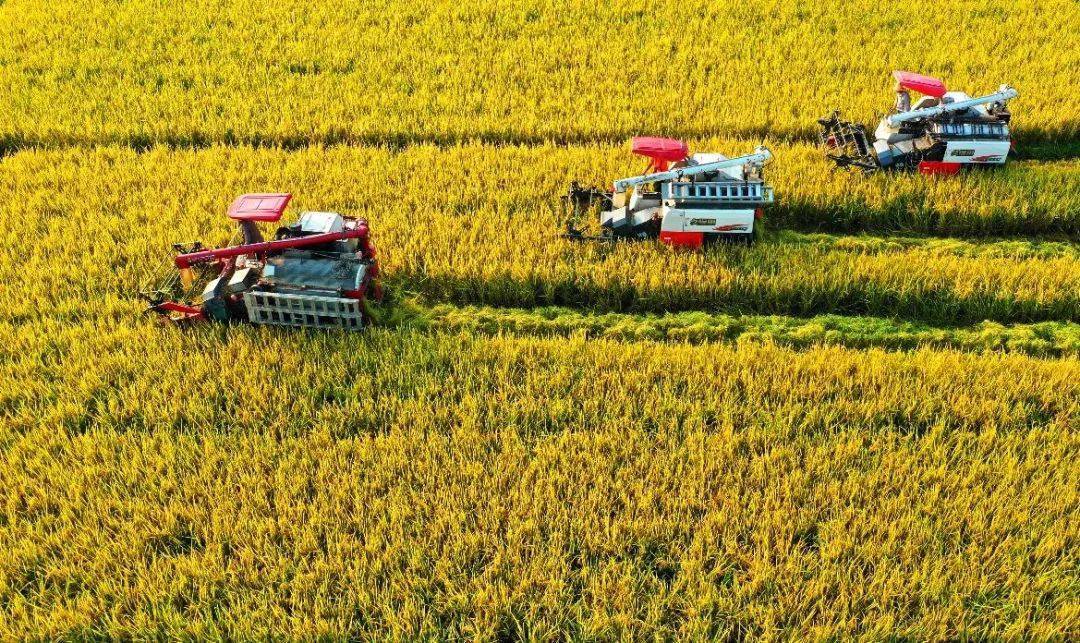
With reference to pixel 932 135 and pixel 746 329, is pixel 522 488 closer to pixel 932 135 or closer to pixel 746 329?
pixel 746 329

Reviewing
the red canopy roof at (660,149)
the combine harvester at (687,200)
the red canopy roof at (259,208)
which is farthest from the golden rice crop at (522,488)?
the red canopy roof at (660,149)

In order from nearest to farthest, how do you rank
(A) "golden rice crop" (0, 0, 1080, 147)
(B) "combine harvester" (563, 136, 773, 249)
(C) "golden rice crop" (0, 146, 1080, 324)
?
(C) "golden rice crop" (0, 146, 1080, 324)
(B) "combine harvester" (563, 136, 773, 249)
(A) "golden rice crop" (0, 0, 1080, 147)

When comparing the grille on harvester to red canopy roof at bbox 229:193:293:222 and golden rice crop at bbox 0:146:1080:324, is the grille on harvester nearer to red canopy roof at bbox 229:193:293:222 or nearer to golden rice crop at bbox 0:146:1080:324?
red canopy roof at bbox 229:193:293:222

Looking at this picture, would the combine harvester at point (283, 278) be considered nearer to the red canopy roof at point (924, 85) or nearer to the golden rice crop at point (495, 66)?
the golden rice crop at point (495, 66)

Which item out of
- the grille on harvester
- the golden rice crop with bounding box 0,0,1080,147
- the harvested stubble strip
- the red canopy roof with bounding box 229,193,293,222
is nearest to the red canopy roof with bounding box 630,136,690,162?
the harvested stubble strip

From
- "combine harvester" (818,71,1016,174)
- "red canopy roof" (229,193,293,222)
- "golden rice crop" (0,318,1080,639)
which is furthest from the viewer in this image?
"combine harvester" (818,71,1016,174)

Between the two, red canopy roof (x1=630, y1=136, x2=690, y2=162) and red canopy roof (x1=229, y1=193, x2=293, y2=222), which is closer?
red canopy roof (x1=229, y1=193, x2=293, y2=222)
